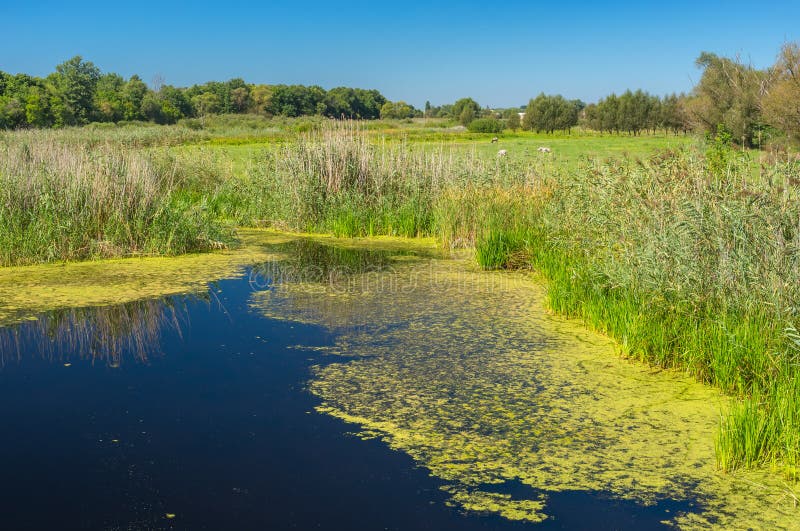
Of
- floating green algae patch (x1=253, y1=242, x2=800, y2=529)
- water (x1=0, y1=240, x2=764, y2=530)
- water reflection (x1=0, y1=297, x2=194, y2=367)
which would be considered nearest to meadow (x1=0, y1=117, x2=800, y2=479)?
floating green algae patch (x1=253, y1=242, x2=800, y2=529)

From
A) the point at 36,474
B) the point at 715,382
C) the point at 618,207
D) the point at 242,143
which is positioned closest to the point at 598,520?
the point at 715,382

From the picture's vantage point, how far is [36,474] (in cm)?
333

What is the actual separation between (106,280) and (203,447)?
4521 mm

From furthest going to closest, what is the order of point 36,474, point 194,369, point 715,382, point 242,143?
point 242,143
point 194,369
point 715,382
point 36,474

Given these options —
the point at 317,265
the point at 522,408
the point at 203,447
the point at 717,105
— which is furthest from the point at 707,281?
the point at 717,105

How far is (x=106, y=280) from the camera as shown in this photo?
7.55 metres

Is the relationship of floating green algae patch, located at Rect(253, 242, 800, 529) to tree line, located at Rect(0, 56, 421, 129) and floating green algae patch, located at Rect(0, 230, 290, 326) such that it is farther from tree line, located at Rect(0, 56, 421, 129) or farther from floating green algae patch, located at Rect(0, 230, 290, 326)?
tree line, located at Rect(0, 56, 421, 129)

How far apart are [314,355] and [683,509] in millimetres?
2857

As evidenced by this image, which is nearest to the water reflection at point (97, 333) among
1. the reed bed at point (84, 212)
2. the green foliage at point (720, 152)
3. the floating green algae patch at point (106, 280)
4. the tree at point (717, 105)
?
the floating green algae patch at point (106, 280)

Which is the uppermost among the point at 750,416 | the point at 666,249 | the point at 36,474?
the point at 666,249

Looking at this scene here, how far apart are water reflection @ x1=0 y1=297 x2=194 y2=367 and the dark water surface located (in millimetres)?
26

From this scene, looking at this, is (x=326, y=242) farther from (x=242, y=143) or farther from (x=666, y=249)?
(x=242, y=143)

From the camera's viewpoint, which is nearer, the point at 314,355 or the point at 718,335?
the point at 718,335

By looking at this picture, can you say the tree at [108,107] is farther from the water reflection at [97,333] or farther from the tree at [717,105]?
the water reflection at [97,333]
